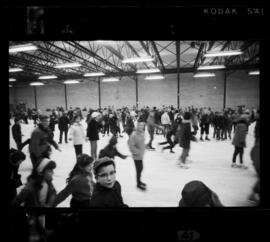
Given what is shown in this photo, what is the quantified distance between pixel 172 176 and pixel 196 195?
2919mm

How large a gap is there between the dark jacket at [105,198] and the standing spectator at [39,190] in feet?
1.91

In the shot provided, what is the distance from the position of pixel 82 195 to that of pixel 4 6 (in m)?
1.97

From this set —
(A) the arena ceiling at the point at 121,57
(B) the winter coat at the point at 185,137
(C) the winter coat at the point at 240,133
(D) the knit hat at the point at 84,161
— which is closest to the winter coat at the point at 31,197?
(D) the knit hat at the point at 84,161

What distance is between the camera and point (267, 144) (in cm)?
164

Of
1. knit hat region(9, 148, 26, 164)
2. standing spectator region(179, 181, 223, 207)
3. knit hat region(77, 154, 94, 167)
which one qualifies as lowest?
standing spectator region(179, 181, 223, 207)

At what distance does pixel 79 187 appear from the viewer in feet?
7.39

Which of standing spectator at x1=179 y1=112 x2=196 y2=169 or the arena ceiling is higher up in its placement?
the arena ceiling

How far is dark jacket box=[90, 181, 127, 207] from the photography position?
181 centimetres

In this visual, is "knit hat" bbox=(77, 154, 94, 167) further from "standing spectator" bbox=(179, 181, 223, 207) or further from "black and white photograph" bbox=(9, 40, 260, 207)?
"standing spectator" bbox=(179, 181, 223, 207)

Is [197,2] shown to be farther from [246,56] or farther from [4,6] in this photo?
[246,56]

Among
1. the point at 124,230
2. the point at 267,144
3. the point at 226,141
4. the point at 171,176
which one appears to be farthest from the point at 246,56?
the point at 124,230

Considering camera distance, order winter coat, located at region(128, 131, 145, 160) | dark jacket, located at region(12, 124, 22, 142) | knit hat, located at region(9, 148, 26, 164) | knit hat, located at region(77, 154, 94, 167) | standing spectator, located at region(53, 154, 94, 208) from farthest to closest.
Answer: dark jacket, located at region(12, 124, 22, 142) → winter coat, located at region(128, 131, 145, 160) → knit hat, located at region(77, 154, 94, 167) → standing spectator, located at region(53, 154, 94, 208) → knit hat, located at region(9, 148, 26, 164)

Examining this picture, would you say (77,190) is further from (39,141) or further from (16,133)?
(16,133)

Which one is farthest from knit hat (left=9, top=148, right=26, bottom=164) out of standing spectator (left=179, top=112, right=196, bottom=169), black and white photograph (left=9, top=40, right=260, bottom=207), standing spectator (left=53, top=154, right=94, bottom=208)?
standing spectator (left=179, top=112, right=196, bottom=169)
